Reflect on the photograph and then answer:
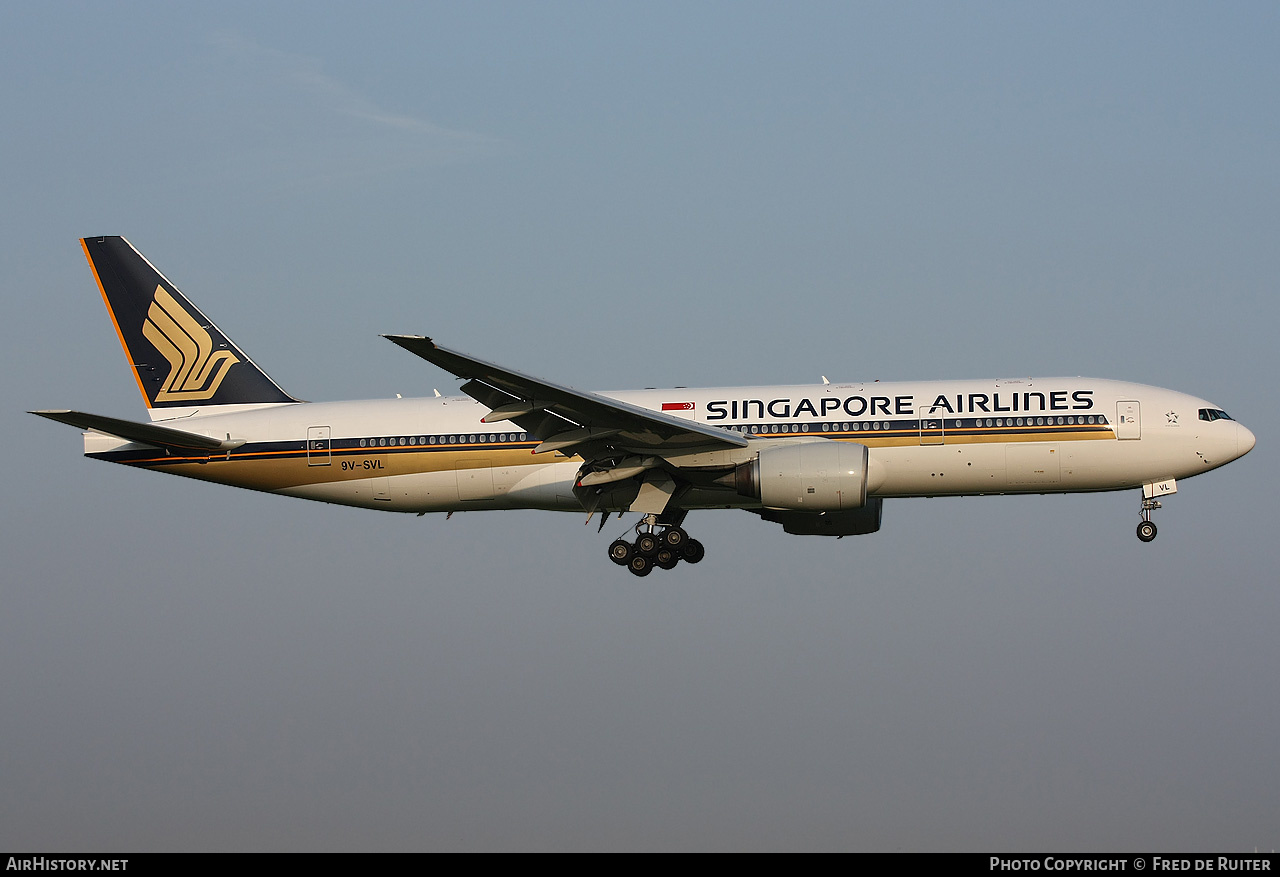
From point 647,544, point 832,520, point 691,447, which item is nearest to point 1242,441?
point 832,520

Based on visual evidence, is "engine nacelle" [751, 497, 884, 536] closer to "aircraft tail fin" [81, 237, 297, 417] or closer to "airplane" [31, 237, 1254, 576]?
"airplane" [31, 237, 1254, 576]

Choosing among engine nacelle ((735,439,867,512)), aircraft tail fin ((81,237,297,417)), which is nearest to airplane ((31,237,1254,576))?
engine nacelle ((735,439,867,512))

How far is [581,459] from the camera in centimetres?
3803

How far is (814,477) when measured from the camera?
34594mm

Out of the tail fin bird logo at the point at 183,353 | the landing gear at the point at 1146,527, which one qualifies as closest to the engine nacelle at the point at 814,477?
the landing gear at the point at 1146,527

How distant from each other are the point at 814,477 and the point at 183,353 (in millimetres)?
18878

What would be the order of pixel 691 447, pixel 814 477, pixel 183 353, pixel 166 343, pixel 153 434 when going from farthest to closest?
pixel 166 343, pixel 183 353, pixel 153 434, pixel 691 447, pixel 814 477

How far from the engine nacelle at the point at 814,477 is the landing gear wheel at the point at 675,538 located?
4.15 m

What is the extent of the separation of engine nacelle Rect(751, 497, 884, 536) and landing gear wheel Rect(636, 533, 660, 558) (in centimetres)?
317

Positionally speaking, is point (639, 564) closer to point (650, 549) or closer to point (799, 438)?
point (650, 549)

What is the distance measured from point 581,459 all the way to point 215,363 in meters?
11.4

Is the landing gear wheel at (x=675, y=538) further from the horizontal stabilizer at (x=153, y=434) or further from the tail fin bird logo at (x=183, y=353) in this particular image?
the tail fin bird logo at (x=183, y=353)

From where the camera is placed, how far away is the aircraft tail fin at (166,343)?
41406 millimetres

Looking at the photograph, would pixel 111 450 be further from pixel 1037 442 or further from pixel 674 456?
pixel 1037 442
